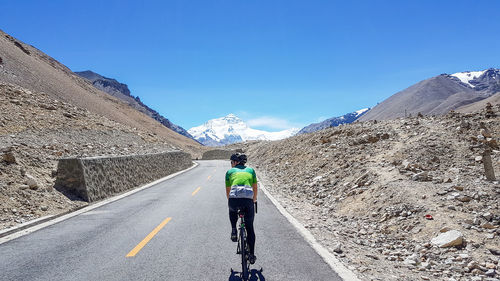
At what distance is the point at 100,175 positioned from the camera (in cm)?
1183

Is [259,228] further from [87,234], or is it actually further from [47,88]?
[47,88]

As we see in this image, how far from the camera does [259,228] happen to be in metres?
7.41

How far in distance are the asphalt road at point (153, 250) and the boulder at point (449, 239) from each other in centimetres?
243

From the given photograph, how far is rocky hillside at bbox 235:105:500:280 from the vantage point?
540 centimetres

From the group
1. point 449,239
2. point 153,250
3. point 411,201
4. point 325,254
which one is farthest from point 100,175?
point 449,239

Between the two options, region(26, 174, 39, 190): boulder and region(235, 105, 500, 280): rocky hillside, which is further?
region(26, 174, 39, 190): boulder

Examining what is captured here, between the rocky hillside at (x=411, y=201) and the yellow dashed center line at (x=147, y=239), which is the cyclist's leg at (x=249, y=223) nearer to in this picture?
the rocky hillside at (x=411, y=201)

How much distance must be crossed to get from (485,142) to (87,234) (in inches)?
484

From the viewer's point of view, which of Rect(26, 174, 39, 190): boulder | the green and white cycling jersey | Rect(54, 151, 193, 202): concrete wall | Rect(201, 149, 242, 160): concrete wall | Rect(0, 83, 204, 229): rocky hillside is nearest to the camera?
the green and white cycling jersey

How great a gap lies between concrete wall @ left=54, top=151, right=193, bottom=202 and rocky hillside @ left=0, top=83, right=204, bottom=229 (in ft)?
1.50

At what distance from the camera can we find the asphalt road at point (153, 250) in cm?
468

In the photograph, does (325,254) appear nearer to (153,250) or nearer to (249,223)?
(249,223)

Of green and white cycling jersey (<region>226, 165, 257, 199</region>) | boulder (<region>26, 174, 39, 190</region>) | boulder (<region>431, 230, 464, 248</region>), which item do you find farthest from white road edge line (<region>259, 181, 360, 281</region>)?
boulder (<region>26, 174, 39, 190</region>)

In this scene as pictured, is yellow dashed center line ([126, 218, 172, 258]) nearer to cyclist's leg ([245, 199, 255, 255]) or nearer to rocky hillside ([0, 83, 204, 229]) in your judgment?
cyclist's leg ([245, 199, 255, 255])
